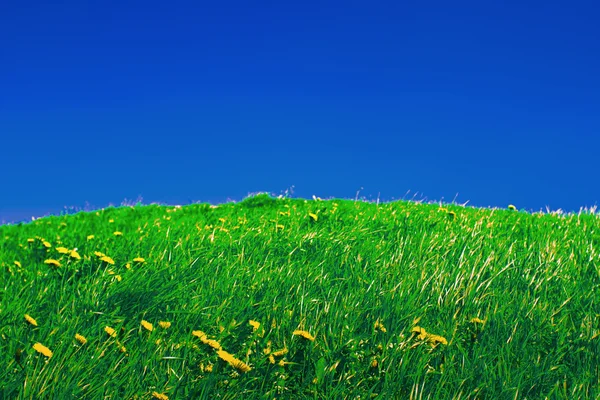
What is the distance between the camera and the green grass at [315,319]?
11.6 ft

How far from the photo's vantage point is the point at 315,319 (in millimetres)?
4277

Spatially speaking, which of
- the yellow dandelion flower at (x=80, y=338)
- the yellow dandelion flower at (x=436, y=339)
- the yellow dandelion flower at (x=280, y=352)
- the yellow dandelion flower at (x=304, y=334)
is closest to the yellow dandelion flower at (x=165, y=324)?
the yellow dandelion flower at (x=80, y=338)

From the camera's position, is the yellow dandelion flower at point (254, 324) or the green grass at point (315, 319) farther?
the yellow dandelion flower at point (254, 324)

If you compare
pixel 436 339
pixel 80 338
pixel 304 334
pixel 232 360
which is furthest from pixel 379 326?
pixel 80 338

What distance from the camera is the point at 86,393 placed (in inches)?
130

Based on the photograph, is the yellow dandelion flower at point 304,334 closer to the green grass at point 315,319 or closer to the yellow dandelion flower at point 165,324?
the green grass at point 315,319

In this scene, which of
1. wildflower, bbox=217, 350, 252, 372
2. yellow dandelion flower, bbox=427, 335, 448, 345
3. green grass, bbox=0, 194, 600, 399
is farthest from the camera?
yellow dandelion flower, bbox=427, 335, 448, 345

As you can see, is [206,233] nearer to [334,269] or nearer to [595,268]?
[334,269]

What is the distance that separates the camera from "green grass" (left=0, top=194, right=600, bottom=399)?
355cm

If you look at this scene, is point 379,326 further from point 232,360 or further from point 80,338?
point 80,338

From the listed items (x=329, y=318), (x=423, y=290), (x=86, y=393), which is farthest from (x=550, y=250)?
(x=86, y=393)

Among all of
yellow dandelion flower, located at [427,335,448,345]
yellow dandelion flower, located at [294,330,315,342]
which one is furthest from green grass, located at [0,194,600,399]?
yellow dandelion flower, located at [294,330,315,342]

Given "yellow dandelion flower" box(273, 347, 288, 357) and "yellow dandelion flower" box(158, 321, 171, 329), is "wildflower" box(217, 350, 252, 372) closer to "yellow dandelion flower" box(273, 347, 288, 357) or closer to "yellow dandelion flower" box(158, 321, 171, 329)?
"yellow dandelion flower" box(273, 347, 288, 357)

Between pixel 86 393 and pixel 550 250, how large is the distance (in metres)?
4.98
